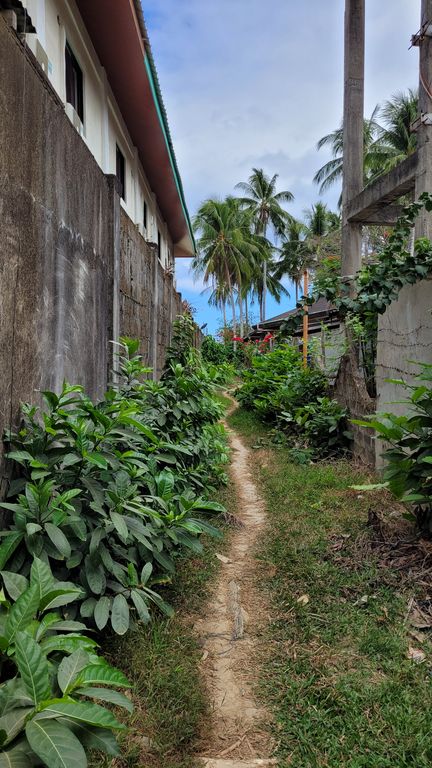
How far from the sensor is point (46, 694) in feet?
3.99

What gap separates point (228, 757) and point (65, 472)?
1216mm

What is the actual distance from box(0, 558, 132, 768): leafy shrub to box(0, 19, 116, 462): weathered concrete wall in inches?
28.2

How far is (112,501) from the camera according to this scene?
1.99 meters

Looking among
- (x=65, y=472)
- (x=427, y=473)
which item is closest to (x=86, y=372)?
(x=65, y=472)

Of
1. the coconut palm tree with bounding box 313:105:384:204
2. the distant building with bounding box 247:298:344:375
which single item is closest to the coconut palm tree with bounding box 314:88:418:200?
the coconut palm tree with bounding box 313:105:384:204

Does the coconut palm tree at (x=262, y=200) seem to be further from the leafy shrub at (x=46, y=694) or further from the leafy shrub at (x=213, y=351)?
the leafy shrub at (x=46, y=694)

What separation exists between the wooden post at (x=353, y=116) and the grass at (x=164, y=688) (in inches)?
240

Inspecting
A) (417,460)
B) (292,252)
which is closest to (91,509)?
(417,460)

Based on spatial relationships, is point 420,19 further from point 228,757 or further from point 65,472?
point 228,757

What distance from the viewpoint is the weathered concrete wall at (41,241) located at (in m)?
1.79

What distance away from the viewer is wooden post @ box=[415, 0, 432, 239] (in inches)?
225

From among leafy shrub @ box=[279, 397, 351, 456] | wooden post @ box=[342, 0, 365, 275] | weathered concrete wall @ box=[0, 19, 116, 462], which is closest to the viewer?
weathered concrete wall @ box=[0, 19, 116, 462]

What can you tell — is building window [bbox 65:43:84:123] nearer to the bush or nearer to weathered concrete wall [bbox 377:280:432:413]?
weathered concrete wall [bbox 377:280:432:413]

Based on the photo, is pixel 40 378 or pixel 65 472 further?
pixel 40 378
